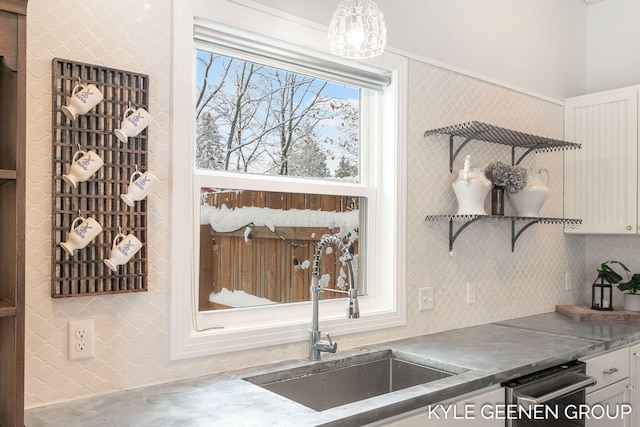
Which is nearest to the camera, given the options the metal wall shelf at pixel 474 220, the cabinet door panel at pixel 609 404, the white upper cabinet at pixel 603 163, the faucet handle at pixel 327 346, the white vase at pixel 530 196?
the faucet handle at pixel 327 346

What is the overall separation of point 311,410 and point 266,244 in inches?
31.3

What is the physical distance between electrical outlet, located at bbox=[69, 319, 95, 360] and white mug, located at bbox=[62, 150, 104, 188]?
40 cm

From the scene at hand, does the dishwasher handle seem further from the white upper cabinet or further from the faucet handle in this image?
the white upper cabinet

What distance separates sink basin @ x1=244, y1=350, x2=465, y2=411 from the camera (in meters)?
1.93

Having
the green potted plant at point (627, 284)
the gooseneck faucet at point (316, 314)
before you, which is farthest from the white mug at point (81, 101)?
the green potted plant at point (627, 284)

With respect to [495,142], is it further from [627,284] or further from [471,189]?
[627,284]

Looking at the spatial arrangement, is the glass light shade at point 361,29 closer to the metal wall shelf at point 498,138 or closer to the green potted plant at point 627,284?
the metal wall shelf at point 498,138

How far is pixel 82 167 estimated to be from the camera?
5.09 ft

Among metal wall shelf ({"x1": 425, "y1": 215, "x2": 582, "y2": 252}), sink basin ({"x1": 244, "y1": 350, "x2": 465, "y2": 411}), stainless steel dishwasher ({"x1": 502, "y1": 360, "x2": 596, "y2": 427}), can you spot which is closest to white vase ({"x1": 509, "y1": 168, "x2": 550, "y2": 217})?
metal wall shelf ({"x1": 425, "y1": 215, "x2": 582, "y2": 252})

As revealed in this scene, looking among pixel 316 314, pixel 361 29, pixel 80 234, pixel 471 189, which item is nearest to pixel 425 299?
pixel 471 189

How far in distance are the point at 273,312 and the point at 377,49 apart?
1053 millimetres

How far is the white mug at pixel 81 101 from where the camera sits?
154cm

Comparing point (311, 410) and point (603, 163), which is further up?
point (603, 163)

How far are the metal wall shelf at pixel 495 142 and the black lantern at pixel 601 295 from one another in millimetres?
572
